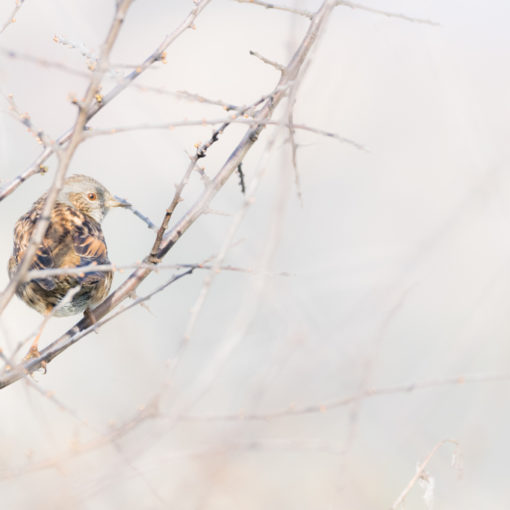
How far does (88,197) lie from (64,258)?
3.57 feet

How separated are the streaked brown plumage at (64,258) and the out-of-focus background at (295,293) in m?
0.40

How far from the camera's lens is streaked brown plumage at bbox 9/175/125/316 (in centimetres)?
431

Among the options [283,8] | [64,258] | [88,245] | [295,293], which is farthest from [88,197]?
[283,8]

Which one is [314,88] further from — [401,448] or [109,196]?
[109,196]

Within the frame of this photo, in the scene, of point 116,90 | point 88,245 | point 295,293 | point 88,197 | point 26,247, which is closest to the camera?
point 116,90

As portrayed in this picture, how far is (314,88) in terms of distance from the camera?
10.2 feet

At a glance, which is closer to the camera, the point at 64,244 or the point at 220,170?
the point at 220,170

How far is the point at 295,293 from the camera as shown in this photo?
3.85 meters

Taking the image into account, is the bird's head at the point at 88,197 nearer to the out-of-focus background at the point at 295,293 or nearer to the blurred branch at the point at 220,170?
the out-of-focus background at the point at 295,293

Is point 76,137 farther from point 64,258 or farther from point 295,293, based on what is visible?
point 64,258

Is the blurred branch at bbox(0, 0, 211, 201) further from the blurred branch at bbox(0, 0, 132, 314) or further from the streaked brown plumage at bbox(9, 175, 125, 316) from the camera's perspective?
the streaked brown plumage at bbox(9, 175, 125, 316)

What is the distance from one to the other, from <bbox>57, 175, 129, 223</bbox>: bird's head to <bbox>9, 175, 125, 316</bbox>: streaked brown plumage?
313 millimetres

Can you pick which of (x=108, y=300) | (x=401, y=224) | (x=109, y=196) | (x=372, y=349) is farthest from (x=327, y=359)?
(x=401, y=224)

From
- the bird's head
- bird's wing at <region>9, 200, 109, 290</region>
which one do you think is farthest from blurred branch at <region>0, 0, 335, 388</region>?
the bird's head
